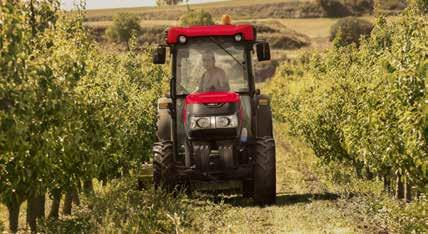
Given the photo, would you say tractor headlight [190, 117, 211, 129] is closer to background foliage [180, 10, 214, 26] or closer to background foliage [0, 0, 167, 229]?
background foliage [0, 0, 167, 229]

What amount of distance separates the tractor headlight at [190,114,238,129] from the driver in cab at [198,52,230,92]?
29.3 inches

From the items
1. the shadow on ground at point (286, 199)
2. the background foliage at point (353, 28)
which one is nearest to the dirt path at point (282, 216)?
the shadow on ground at point (286, 199)

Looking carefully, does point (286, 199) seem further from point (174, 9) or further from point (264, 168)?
point (174, 9)

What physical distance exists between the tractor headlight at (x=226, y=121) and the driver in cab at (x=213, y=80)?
735mm

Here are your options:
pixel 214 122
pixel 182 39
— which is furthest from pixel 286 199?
pixel 182 39

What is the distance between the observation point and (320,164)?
2766 centimetres

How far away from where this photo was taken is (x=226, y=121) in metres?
14.3

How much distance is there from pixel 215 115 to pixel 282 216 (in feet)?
7.66

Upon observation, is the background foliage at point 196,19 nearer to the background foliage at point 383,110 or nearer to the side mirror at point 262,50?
the background foliage at point 383,110

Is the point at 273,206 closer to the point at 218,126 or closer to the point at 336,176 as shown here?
the point at 218,126

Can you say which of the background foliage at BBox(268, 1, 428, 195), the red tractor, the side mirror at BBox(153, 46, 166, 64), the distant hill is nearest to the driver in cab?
the red tractor

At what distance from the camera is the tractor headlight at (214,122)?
14.2 metres

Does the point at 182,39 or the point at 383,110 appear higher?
the point at 182,39

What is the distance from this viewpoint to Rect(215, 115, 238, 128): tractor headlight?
14.3 metres
